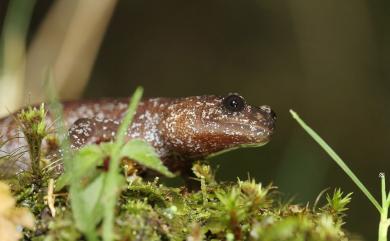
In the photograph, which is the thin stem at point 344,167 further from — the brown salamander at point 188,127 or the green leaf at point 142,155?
the brown salamander at point 188,127

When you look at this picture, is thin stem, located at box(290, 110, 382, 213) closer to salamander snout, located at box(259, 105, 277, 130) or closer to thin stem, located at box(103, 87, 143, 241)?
thin stem, located at box(103, 87, 143, 241)

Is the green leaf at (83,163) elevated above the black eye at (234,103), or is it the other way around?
the green leaf at (83,163)

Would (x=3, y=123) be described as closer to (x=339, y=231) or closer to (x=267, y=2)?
(x=339, y=231)

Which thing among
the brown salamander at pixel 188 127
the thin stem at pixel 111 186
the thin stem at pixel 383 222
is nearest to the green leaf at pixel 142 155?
the thin stem at pixel 111 186

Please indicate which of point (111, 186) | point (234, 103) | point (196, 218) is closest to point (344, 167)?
point (196, 218)

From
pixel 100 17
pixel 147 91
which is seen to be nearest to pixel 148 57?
pixel 147 91

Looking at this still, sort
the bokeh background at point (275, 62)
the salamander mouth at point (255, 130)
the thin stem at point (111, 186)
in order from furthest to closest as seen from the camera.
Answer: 1. the bokeh background at point (275, 62)
2. the salamander mouth at point (255, 130)
3. the thin stem at point (111, 186)

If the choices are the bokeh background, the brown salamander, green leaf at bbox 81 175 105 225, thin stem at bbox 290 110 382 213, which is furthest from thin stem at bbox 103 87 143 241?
the bokeh background

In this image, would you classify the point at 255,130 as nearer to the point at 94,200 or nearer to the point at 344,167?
the point at 344,167
